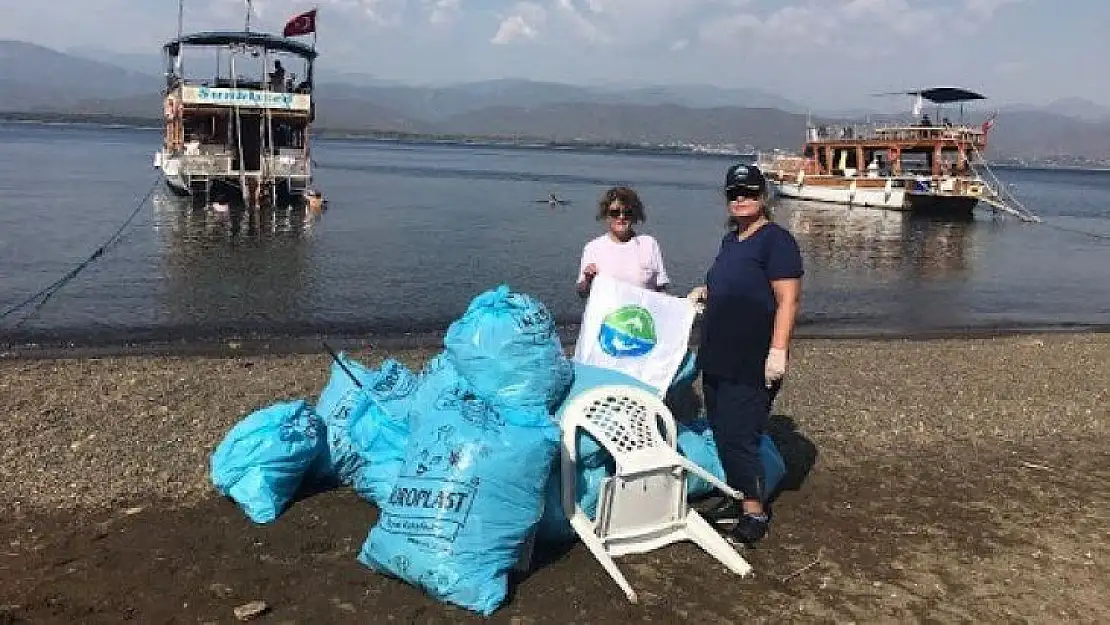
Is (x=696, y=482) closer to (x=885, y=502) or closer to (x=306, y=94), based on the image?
(x=885, y=502)

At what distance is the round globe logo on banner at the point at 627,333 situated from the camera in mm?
4801

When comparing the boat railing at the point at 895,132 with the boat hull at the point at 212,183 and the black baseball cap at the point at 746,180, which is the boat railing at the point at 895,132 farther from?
the black baseball cap at the point at 746,180

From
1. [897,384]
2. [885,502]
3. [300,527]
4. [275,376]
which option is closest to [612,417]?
[300,527]

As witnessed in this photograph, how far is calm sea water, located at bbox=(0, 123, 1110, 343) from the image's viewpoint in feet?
43.9

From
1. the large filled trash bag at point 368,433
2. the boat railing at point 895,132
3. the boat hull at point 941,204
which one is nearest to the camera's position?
the large filled trash bag at point 368,433

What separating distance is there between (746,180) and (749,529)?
1716 mm

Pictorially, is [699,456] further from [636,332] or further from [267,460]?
[267,460]

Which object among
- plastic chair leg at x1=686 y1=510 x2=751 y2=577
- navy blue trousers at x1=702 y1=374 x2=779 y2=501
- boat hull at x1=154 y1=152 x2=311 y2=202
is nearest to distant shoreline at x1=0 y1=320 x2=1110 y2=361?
navy blue trousers at x1=702 y1=374 x2=779 y2=501

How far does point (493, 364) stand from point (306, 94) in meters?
28.0

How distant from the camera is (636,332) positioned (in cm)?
481

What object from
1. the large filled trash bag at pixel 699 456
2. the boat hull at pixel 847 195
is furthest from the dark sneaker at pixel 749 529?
the boat hull at pixel 847 195

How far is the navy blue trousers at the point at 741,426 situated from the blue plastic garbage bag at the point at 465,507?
952 millimetres

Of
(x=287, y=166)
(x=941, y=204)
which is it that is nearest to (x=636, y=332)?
(x=287, y=166)

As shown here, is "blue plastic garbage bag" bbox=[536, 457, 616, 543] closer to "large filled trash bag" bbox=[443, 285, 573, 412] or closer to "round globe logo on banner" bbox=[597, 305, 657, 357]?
"large filled trash bag" bbox=[443, 285, 573, 412]
